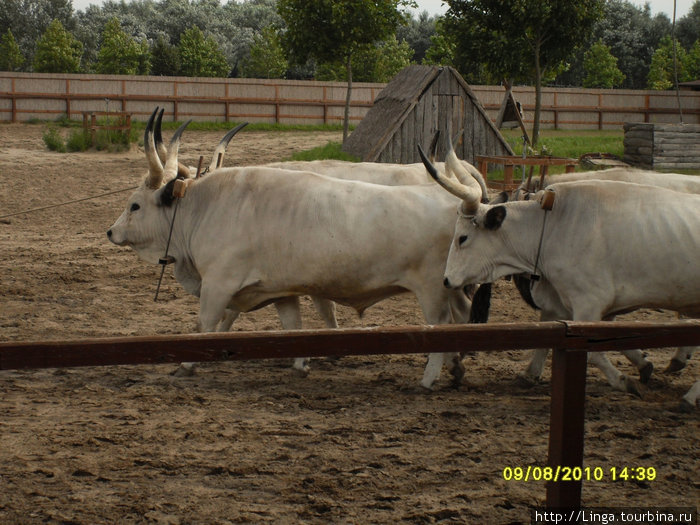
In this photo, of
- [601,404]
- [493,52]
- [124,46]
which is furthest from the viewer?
[124,46]

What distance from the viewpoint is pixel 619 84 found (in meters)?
49.8

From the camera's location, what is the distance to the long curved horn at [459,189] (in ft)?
20.1

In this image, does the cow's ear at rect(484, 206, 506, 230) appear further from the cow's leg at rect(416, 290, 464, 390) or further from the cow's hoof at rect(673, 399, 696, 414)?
the cow's hoof at rect(673, 399, 696, 414)

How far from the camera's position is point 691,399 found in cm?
599

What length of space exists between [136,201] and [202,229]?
2.33ft

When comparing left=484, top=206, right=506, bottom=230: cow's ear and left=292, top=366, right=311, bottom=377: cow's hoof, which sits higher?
left=484, top=206, right=506, bottom=230: cow's ear

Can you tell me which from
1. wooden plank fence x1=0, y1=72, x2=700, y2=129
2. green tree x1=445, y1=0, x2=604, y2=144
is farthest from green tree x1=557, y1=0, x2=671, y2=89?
green tree x1=445, y1=0, x2=604, y2=144

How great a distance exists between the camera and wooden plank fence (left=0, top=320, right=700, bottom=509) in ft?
10.5

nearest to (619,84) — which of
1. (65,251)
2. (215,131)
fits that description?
(215,131)

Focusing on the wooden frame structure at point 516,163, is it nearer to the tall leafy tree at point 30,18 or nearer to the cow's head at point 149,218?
the cow's head at point 149,218

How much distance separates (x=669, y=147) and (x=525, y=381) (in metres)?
15.6

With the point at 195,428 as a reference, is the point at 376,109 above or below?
above

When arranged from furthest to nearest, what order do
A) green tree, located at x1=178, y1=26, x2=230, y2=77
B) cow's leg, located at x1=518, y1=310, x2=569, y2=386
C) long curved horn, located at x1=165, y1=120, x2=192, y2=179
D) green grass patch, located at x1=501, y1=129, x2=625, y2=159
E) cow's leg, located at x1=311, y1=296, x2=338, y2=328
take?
green tree, located at x1=178, y1=26, x2=230, y2=77
green grass patch, located at x1=501, y1=129, x2=625, y2=159
cow's leg, located at x1=311, y1=296, x2=338, y2=328
long curved horn, located at x1=165, y1=120, x2=192, y2=179
cow's leg, located at x1=518, y1=310, x2=569, y2=386

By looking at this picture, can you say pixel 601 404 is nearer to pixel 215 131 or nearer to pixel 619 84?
pixel 215 131
